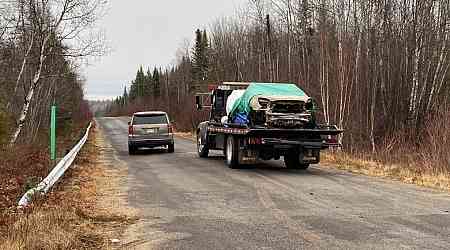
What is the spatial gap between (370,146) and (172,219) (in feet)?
59.5

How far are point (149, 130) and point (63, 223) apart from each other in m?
15.9

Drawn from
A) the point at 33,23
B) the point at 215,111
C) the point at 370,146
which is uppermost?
the point at 33,23

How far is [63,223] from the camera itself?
25.6ft

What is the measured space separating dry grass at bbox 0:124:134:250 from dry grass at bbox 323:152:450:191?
769cm

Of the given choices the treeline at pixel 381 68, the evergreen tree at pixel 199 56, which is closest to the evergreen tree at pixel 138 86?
the evergreen tree at pixel 199 56

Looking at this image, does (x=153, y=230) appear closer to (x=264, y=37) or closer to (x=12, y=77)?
(x=12, y=77)

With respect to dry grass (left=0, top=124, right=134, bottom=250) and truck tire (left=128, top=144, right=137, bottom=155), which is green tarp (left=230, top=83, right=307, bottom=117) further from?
truck tire (left=128, top=144, right=137, bottom=155)

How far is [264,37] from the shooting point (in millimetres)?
41781

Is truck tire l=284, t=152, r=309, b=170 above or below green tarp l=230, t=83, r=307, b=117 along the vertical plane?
below

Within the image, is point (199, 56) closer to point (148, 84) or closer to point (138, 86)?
point (148, 84)

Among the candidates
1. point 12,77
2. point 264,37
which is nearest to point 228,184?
point 12,77

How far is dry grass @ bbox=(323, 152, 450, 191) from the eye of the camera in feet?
44.3

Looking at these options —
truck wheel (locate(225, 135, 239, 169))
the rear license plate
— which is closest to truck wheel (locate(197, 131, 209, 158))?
the rear license plate

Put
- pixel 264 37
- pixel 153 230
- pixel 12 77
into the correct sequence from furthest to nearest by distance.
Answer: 1. pixel 264 37
2. pixel 12 77
3. pixel 153 230
